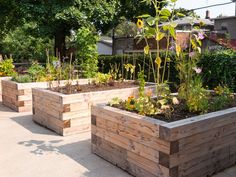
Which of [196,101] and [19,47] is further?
[19,47]

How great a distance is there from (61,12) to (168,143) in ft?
31.5

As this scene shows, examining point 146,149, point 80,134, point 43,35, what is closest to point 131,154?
point 146,149

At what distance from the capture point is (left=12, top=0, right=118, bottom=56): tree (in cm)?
1109

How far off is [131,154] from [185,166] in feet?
2.06

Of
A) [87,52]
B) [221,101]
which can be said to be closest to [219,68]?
[221,101]

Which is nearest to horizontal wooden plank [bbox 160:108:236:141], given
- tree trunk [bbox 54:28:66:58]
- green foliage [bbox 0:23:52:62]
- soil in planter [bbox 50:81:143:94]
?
soil in planter [bbox 50:81:143:94]

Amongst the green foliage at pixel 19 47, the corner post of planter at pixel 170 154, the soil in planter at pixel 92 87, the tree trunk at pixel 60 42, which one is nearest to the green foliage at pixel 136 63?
the soil in planter at pixel 92 87

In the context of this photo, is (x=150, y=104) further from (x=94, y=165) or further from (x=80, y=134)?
(x=80, y=134)

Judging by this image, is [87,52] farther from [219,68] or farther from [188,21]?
[188,21]

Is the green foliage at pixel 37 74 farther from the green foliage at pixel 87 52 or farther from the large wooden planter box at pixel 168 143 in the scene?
the large wooden planter box at pixel 168 143

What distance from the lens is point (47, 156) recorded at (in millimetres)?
3791

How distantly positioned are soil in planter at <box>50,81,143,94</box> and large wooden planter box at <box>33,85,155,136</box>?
35 cm

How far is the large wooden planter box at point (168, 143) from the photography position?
280 cm

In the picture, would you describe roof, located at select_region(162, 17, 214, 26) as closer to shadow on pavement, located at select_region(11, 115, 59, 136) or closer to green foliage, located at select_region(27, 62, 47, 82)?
shadow on pavement, located at select_region(11, 115, 59, 136)
